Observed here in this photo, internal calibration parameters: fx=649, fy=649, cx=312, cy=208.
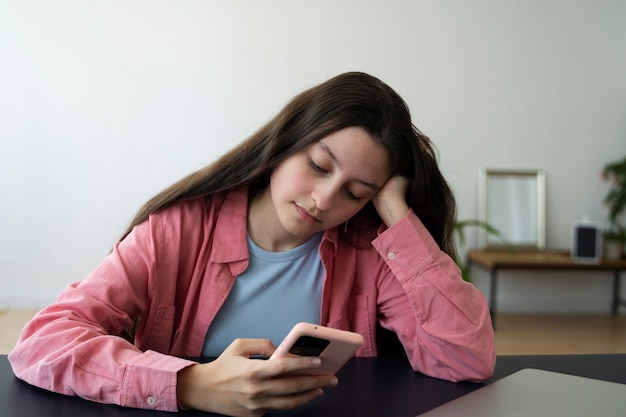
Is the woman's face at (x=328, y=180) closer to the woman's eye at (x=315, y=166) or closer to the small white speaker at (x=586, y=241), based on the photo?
the woman's eye at (x=315, y=166)

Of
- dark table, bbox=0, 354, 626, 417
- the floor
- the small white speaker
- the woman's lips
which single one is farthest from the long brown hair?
the small white speaker

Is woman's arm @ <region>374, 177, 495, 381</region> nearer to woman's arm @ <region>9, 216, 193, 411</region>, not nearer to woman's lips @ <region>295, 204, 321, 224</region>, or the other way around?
woman's lips @ <region>295, 204, 321, 224</region>

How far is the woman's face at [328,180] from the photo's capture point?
3.97 ft

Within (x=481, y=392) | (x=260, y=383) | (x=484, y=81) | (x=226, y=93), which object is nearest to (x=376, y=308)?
(x=481, y=392)

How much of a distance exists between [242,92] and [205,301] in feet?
10.6

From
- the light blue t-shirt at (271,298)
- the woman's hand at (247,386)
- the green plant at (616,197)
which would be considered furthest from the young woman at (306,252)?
the green plant at (616,197)

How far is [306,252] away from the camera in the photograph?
142 cm

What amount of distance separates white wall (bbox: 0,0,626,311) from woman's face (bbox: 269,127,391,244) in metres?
3.18

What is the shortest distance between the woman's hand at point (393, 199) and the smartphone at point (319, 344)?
1.54 ft

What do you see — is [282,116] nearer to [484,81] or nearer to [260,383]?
[260,383]

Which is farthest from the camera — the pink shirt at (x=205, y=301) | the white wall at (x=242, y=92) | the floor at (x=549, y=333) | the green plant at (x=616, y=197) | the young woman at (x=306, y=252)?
the green plant at (x=616, y=197)

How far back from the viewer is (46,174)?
4215mm

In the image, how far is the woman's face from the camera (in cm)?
121

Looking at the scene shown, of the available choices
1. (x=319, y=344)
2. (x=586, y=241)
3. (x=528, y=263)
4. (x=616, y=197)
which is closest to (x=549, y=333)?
(x=528, y=263)
